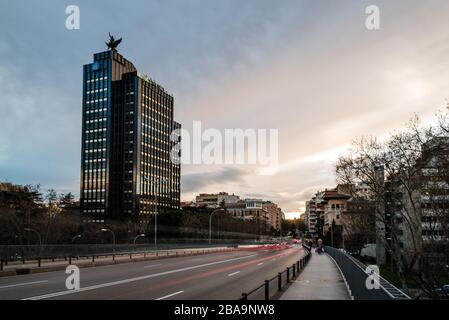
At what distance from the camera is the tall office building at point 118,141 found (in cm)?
15550

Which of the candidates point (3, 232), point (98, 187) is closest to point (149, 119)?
point (98, 187)

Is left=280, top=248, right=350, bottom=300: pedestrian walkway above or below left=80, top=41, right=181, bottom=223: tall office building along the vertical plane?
below

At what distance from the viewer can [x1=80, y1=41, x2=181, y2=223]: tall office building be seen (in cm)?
15550

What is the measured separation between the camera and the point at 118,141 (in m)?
160

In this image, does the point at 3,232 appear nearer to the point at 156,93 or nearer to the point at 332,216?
the point at 332,216
